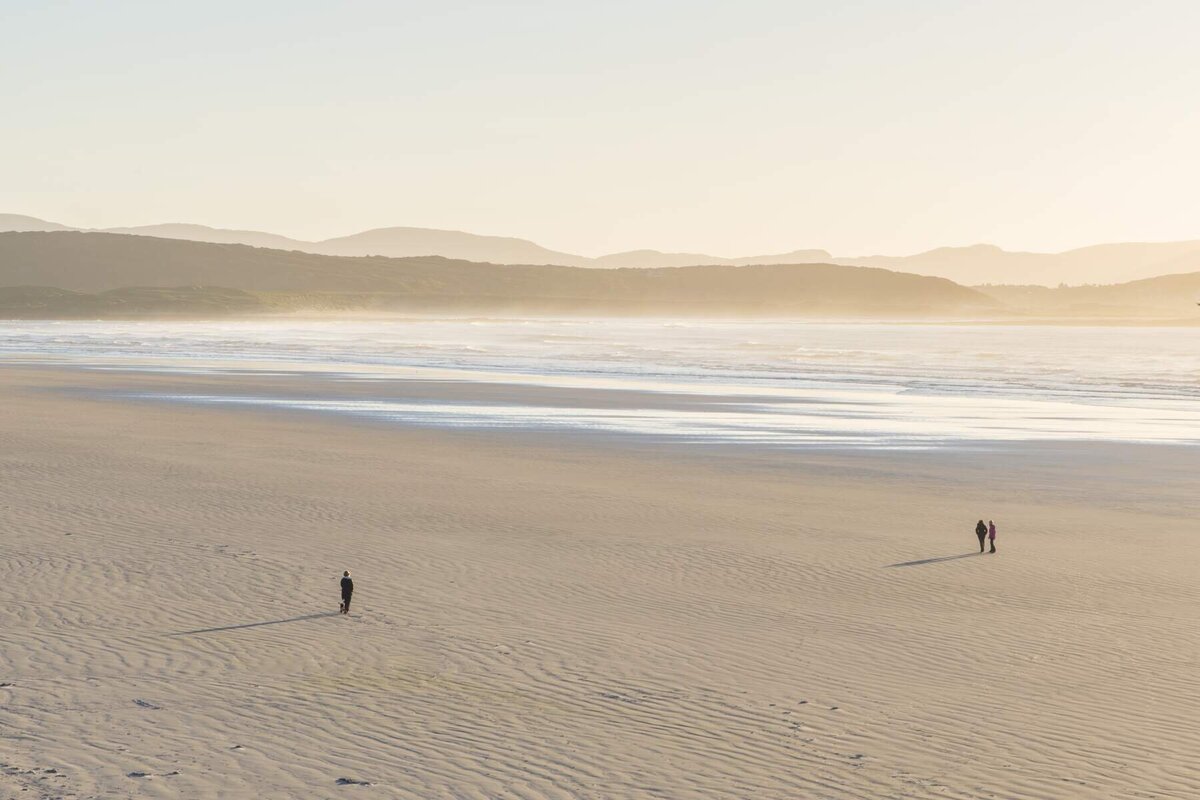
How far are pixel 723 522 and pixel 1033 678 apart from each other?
296 inches

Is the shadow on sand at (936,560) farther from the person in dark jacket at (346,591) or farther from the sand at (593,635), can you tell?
the person in dark jacket at (346,591)

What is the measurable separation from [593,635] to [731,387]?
3433 cm

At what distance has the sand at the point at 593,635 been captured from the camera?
321 inches

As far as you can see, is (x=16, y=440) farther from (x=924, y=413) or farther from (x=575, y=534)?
(x=924, y=413)

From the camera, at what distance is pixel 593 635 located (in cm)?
1146

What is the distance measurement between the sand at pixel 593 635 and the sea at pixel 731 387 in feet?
28.4

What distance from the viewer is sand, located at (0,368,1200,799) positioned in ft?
26.7

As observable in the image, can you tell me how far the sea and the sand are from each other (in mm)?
8643

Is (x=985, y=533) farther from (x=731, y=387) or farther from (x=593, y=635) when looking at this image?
(x=731, y=387)

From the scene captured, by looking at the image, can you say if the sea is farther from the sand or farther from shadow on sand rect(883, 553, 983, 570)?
shadow on sand rect(883, 553, 983, 570)

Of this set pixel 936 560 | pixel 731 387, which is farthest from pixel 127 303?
pixel 936 560

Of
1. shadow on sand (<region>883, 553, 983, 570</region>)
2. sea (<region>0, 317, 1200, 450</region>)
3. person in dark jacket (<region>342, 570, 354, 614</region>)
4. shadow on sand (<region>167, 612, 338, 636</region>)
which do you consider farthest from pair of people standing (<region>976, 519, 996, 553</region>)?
sea (<region>0, 317, 1200, 450</region>)

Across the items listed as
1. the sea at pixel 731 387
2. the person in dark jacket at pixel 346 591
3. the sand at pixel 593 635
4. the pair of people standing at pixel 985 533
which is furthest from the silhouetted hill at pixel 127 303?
the person in dark jacket at pixel 346 591

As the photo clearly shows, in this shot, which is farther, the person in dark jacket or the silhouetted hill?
the silhouetted hill
